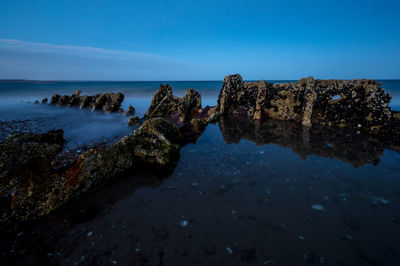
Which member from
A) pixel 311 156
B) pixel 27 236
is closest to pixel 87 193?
pixel 27 236

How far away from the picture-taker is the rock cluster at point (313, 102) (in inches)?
458

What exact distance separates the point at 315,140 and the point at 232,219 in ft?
27.0

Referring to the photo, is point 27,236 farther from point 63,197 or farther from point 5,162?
point 5,162

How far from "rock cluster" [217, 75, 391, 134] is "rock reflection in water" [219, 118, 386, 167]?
5.04 feet

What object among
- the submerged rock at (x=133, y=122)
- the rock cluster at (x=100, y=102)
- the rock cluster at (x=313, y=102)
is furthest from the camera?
the rock cluster at (x=100, y=102)

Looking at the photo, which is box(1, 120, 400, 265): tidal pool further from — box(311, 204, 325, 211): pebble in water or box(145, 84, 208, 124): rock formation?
box(145, 84, 208, 124): rock formation

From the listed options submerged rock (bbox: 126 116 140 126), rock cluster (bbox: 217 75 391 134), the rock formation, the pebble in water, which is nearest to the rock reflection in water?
rock cluster (bbox: 217 75 391 134)

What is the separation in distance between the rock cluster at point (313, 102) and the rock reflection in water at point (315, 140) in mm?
1536

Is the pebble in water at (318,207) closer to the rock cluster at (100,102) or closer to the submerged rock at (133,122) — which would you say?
the submerged rock at (133,122)

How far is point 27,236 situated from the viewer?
3646 millimetres

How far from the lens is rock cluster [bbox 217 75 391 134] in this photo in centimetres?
1162

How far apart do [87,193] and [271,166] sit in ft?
20.8

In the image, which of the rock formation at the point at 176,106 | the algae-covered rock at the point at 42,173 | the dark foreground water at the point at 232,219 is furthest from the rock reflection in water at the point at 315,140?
the algae-covered rock at the point at 42,173

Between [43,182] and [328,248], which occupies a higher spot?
[43,182]
